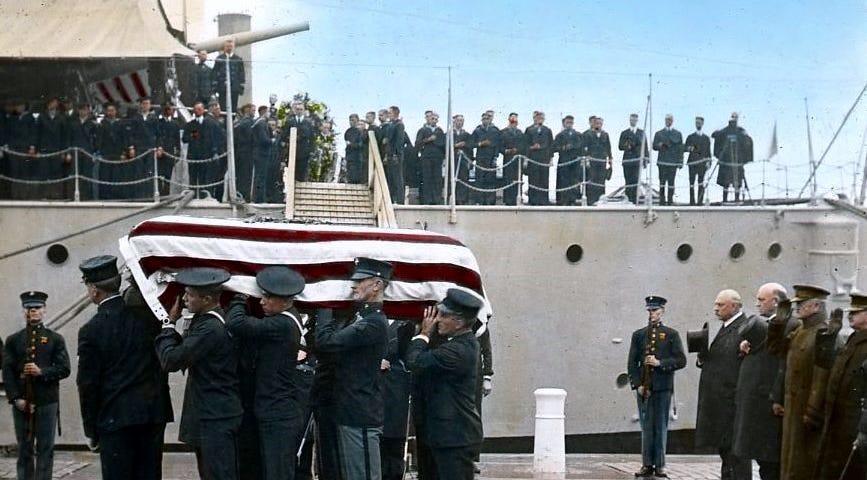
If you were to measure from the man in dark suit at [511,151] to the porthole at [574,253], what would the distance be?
89 centimetres

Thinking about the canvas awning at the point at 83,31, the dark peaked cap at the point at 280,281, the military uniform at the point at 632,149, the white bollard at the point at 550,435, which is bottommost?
the white bollard at the point at 550,435

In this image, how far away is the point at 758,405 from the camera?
9.23 meters

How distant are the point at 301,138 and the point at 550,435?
20.3ft

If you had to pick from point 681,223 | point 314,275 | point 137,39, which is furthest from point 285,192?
point 314,275

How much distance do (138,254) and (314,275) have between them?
1.08 metres

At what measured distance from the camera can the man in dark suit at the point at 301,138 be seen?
15594 mm

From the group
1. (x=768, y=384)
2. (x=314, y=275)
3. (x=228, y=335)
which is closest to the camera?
(x=228, y=335)

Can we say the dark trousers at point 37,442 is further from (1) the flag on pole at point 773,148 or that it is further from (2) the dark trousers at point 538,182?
(1) the flag on pole at point 773,148

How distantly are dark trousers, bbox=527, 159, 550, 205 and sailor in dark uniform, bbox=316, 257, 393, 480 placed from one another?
846 cm

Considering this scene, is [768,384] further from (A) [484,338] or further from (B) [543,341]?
(B) [543,341]

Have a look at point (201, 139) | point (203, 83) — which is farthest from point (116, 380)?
point (203, 83)

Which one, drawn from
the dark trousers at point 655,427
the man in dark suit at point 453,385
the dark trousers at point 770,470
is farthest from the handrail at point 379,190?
the man in dark suit at point 453,385

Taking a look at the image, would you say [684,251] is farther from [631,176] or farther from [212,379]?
[212,379]

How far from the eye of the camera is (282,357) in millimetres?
7531
